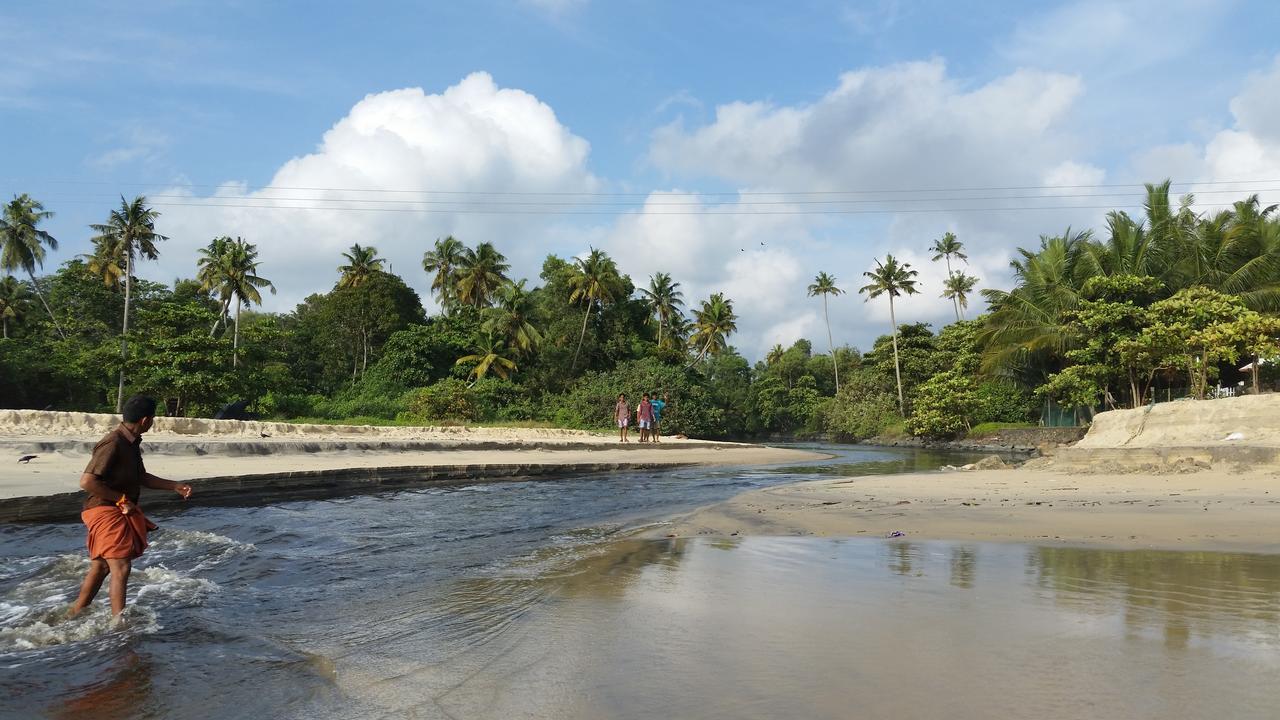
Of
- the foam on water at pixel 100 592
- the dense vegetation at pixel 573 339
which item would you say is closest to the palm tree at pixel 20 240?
the dense vegetation at pixel 573 339

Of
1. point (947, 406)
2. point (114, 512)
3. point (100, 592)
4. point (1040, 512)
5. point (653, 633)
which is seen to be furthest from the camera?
point (947, 406)

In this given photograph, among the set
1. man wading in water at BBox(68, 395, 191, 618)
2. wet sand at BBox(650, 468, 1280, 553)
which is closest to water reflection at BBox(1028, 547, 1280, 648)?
wet sand at BBox(650, 468, 1280, 553)

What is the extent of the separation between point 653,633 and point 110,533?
361 cm

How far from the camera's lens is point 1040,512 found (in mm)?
8727

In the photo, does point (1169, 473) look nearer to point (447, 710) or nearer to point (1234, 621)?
point (1234, 621)

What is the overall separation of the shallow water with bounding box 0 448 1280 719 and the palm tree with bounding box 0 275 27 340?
53.0 meters

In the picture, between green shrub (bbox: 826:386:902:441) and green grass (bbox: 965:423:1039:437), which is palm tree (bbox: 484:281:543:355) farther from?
green grass (bbox: 965:423:1039:437)

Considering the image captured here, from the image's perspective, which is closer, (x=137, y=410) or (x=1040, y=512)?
(x=137, y=410)

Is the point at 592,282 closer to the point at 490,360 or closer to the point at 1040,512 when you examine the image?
the point at 490,360

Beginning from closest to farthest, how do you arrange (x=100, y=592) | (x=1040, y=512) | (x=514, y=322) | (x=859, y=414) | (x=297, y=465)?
(x=100, y=592), (x=1040, y=512), (x=297, y=465), (x=514, y=322), (x=859, y=414)

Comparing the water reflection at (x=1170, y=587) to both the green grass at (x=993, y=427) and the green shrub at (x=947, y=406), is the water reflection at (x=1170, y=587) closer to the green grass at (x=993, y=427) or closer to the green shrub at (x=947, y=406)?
the green grass at (x=993, y=427)

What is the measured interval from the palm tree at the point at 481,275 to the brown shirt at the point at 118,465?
4762cm

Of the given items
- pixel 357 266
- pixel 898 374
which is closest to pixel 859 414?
pixel 898 374

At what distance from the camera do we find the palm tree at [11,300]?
159ft
